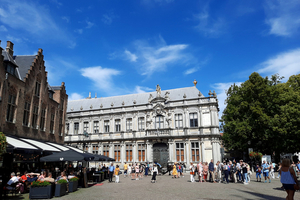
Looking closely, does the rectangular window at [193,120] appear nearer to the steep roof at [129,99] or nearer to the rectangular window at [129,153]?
the steep roof at [129,99]

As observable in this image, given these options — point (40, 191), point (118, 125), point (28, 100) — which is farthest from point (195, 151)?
point (40, 191)

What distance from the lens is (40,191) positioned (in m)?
11.2

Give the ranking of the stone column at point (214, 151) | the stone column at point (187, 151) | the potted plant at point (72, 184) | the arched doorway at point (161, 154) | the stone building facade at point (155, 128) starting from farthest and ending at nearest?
the arched doorway at point (161, 154) < the stone building facade at point (155, 128) < the stone column at point (187, 151) < the stone column at point (214, 151) < the potted plant at point (72, 184)

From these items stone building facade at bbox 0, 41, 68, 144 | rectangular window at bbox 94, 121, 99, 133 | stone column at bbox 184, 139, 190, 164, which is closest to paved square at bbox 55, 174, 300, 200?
stone building facade at bbox 0, 41, 68, 144

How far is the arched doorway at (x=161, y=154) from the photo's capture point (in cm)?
3362

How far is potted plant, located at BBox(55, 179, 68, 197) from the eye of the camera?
11820mm

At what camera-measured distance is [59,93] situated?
28.0m

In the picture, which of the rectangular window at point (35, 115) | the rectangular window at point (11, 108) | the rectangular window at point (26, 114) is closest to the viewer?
the rectangular window at point (11, 108)

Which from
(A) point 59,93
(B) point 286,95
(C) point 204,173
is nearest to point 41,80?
(A) point 59,93

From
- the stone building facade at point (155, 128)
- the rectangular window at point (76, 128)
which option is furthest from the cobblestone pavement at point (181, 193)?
the rectangular window at point (76, 128)

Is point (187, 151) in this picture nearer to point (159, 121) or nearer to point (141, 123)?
point (159, 121)

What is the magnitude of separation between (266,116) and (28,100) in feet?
96.0

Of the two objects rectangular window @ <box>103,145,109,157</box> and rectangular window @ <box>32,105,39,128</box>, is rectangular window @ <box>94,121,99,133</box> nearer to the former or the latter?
rectangular window @ <box>103,145,109,157</box>

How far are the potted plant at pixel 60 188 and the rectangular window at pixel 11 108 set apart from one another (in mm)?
9263
